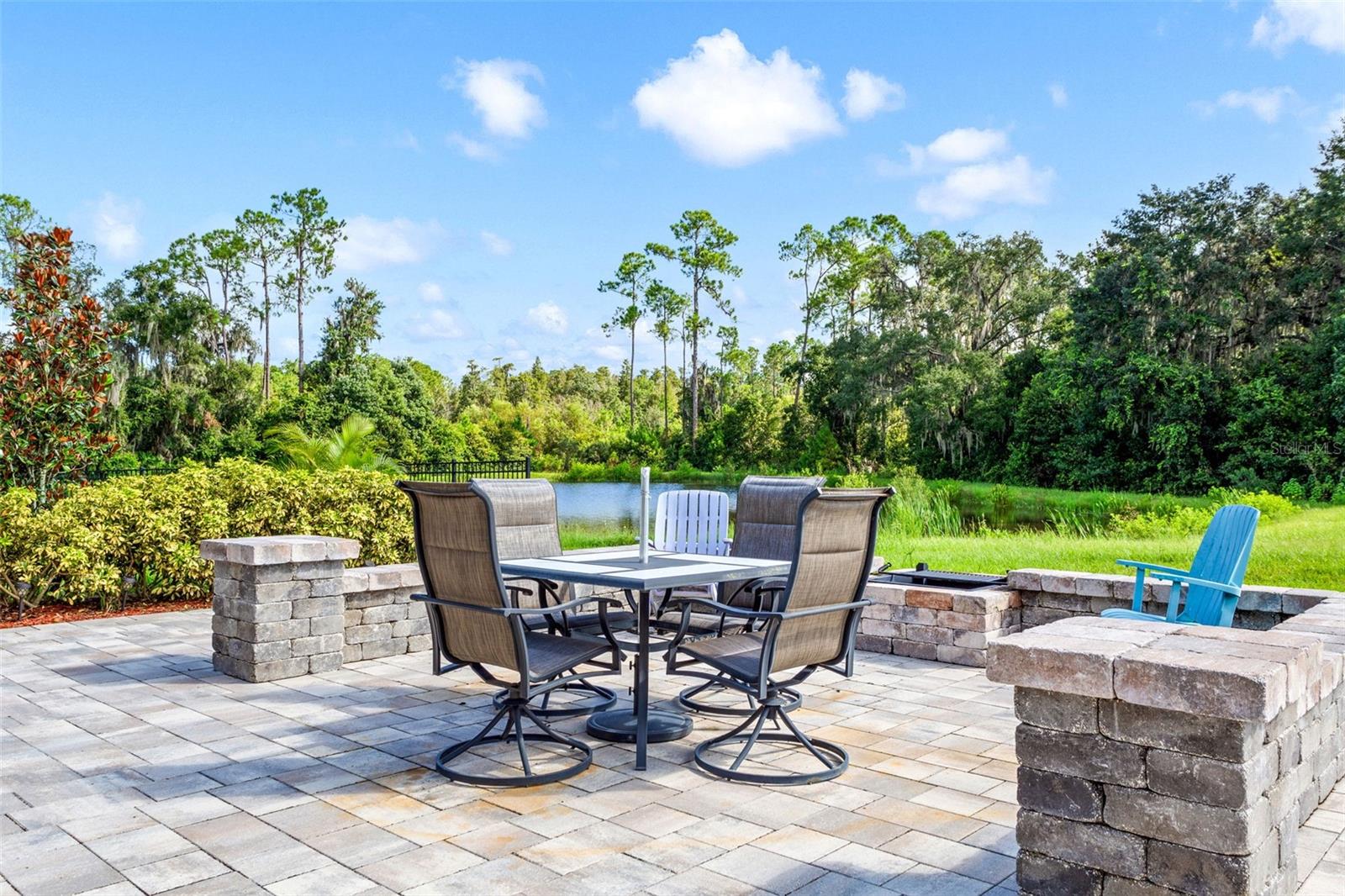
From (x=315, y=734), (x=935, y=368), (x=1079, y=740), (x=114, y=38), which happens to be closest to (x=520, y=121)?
(x=114, y=38)

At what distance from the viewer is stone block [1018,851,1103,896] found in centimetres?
189

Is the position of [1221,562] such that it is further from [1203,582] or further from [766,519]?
[766,519]

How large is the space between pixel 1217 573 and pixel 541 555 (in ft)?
10.0

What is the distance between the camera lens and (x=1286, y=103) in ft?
63.9

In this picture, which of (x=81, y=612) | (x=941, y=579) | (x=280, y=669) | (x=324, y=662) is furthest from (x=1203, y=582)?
(x=81, y=612)

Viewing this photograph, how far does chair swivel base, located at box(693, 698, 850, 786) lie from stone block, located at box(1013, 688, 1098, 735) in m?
1.32

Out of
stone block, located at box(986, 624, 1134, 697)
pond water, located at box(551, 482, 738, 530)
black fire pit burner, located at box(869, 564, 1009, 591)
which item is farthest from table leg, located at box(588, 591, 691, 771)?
pond water, located at box(551, 482, 738, 530)

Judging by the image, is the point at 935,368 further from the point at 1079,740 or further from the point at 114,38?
the point at 1079,740

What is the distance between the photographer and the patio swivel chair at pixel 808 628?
10.0 ft

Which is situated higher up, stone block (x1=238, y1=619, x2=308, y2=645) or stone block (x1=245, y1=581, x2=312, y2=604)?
stone block (x1=245, y1=581, x2=312, y2=604)

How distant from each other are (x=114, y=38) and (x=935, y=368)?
74.4ft

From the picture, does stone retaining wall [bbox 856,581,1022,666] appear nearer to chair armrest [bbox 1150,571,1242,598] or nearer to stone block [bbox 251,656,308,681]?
chair armrest [bbox 1150,571,1242,598]

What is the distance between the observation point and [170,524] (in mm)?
6457

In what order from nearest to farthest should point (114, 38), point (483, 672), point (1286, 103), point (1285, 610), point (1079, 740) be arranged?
point (1079, 740) < point (483, 672) < point (1285, 610) < point (114, 38) < point (1286, 103)
